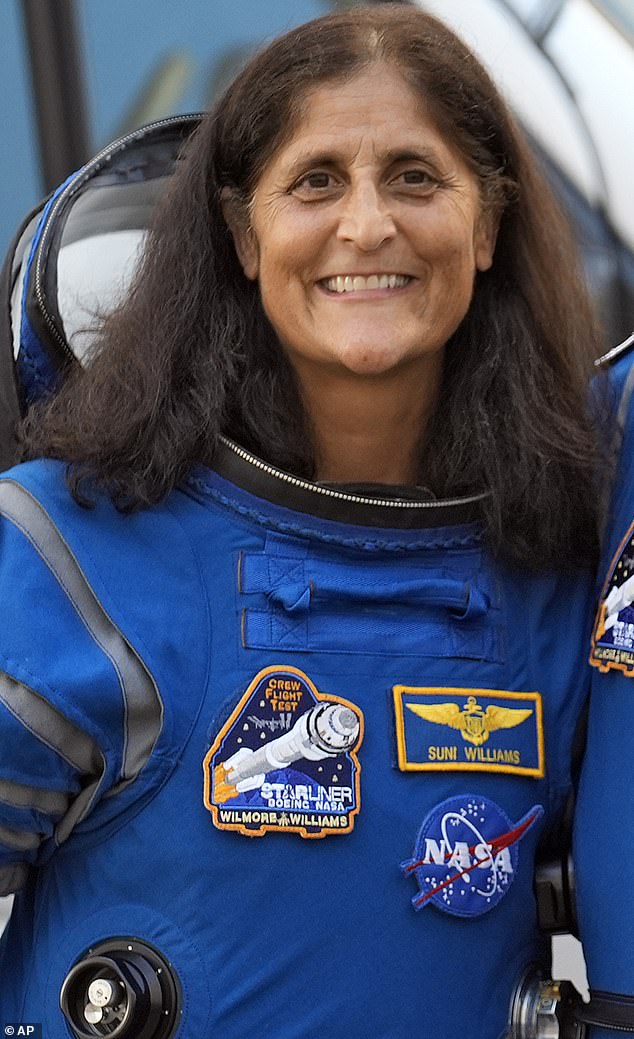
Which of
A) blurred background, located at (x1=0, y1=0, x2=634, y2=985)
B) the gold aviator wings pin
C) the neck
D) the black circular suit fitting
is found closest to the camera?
the black circular suit fitting

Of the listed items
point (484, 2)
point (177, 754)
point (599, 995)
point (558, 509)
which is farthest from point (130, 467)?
point (484, 2)

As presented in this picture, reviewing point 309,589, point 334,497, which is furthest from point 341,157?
point 309,589

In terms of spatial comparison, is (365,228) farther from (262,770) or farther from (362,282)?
(262,770)

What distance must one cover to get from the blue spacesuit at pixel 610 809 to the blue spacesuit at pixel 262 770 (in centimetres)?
1

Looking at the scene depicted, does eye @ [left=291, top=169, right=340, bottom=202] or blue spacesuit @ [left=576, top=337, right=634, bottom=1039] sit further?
eye @ [left=291, top=169, right=340, bottom=202]

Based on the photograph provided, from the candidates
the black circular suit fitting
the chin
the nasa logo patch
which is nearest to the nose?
the chin

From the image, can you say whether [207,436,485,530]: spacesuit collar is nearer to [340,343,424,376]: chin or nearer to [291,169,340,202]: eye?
[340,343,424,376]: chin

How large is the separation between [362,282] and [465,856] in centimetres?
66

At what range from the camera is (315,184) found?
187 cm

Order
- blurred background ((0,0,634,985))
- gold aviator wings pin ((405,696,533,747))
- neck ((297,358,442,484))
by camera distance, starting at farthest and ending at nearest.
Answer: blurred background ((0,0,634,985)), neck ((297,358,442,484)), gold aviator wings pin ((405,696,533,747))

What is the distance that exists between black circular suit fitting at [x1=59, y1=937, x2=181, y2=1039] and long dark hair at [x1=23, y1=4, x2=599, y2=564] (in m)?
0.49

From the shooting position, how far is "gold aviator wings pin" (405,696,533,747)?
1.78 meters

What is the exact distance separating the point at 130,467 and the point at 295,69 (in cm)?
51

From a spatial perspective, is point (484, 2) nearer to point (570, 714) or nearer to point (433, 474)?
point (433, 474)
